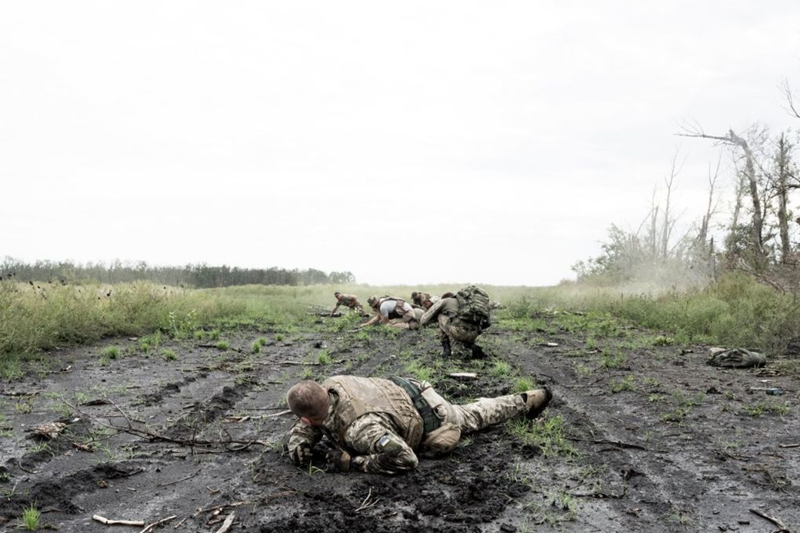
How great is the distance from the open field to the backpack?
71 centimetres

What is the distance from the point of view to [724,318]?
12.7 metres

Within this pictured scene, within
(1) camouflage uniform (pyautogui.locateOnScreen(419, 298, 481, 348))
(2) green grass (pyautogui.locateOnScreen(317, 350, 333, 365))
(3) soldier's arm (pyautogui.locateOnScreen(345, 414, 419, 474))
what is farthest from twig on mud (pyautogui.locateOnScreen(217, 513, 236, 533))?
(1) camouflage uniform (pyautogui.locateOnScreen(419, 298, 481, 348))

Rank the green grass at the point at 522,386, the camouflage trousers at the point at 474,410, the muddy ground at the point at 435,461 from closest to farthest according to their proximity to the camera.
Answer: the muddy ground at the point at 435,461 < the camouflage trousers at the point at 474,410 < the green grass at the point at 522,386

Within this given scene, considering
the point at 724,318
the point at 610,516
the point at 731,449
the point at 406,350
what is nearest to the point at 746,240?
the point at 724,318

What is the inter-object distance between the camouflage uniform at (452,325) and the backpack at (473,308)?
0.09 metres

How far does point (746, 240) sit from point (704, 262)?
5.65 meters

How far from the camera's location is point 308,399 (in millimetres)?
4715

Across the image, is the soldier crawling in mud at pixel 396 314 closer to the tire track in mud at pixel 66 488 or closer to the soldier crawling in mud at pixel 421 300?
the soldier crawling in mud at pixel 421 300

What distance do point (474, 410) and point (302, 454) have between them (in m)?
1.76

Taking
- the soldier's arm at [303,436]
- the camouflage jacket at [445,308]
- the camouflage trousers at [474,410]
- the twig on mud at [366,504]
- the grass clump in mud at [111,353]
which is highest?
the camouflage jacket at [445,308]

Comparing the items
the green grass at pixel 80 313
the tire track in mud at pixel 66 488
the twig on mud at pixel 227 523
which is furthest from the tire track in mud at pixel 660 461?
the green grass at pixel 80 313

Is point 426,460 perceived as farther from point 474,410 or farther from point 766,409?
point 766,409

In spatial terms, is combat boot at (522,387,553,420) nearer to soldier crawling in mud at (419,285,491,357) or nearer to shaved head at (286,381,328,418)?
shaved head at (286,381,328,418)

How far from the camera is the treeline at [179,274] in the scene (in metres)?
23.8
